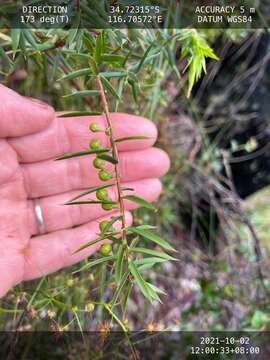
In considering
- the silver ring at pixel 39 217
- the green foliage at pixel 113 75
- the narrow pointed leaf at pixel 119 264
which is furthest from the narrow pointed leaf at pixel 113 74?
the silver ring at pixel 39 217

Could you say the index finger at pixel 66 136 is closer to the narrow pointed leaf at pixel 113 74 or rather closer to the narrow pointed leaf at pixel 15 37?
the narrow pointed leaf at pixel 113 74

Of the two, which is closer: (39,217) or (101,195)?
(101,195)

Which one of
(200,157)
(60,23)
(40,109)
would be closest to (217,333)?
(200,157)

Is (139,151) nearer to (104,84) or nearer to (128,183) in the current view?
(128,183)

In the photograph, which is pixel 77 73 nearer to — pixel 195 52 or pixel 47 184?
pixel 195 52

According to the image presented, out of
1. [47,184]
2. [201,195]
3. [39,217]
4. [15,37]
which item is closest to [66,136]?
[47,184]
